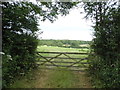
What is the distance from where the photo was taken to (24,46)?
21.6 feet

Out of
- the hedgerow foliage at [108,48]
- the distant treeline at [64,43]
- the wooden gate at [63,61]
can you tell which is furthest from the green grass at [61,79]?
the distant treeline at [64,43]

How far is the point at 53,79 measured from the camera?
21.4ft

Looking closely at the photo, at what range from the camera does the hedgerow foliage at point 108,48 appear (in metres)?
Answer: 5.17

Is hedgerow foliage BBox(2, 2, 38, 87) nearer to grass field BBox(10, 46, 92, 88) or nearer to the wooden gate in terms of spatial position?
grass field BBox(10, 46, 92, 88)

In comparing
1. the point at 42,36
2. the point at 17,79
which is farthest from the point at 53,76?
the point at 42,36

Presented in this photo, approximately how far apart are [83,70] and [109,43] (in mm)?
2526

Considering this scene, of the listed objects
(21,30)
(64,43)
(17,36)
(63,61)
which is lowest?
(63,61)

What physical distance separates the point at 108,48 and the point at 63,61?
295 centimetres

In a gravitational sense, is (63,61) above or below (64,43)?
below

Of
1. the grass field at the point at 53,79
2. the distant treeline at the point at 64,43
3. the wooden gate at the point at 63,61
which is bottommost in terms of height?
the grass field at the point at 53,79

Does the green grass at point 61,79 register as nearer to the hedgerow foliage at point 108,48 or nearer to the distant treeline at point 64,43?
the hedgerow foliage at point 108,48

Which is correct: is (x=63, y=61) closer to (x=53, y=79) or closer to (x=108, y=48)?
(x=53, y=79)

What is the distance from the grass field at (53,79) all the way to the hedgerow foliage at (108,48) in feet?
2.37

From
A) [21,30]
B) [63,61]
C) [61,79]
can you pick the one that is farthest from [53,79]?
[21,30]
